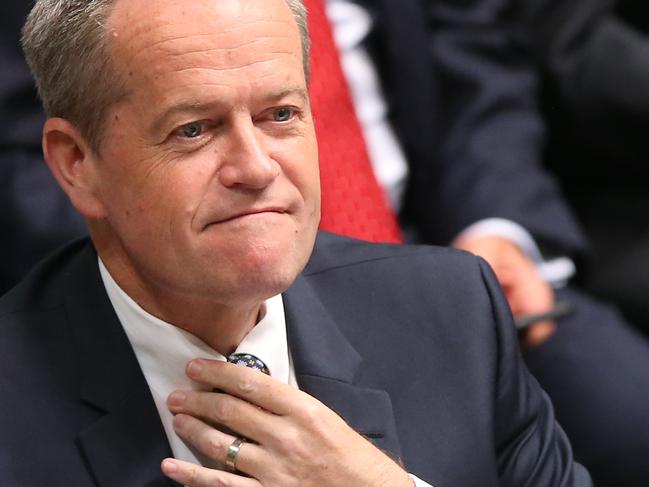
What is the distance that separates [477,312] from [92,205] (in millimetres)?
455

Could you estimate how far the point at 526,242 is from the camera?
2148 mm

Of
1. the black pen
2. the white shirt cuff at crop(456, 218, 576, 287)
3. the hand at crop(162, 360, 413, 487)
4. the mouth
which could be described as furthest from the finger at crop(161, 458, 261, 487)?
the white shirt cuff at crop(456, 218, 576, 287)

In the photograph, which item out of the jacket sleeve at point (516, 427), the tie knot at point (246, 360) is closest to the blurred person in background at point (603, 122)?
the jacket sleeve at point (516, 427)

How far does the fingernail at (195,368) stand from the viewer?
128 cm

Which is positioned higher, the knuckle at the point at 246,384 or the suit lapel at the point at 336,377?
the knuckle at the point at 246,384

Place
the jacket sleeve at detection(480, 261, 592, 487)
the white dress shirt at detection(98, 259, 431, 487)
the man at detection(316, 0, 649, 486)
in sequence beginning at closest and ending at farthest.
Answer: the white dress shirt at detection(98, 259, 431, 487) → the jacket sleeve at detection(480, 261, 592, 487) → the man at detection(316, 0, 649, 486)

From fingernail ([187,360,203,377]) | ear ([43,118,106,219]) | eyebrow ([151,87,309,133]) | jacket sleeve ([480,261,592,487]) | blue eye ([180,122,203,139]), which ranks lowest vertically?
jacket sleeve ([480,261,592,487])

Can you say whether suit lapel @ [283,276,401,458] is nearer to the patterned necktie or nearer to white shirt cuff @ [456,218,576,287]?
the patterned necktie

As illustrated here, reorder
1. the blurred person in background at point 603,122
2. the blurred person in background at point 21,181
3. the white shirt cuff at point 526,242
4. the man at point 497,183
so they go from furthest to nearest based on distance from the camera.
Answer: the blurred person in background at point 603,122 < the white shirt cuff at point 526,242 < the man at point 497,183 < the blurred person in background at point 21,181

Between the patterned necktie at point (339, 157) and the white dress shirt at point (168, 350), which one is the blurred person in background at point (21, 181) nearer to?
the patterned necktie at point (339, 157)

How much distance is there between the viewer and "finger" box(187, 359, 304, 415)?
49.4 inches

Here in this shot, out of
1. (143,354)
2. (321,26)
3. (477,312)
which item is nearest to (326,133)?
(321,26)

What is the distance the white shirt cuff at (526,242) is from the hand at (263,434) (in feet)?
3.00

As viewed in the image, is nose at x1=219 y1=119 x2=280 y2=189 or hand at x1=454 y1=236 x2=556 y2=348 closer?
nose at x1=219 y1=119 x2=280 y2=189
